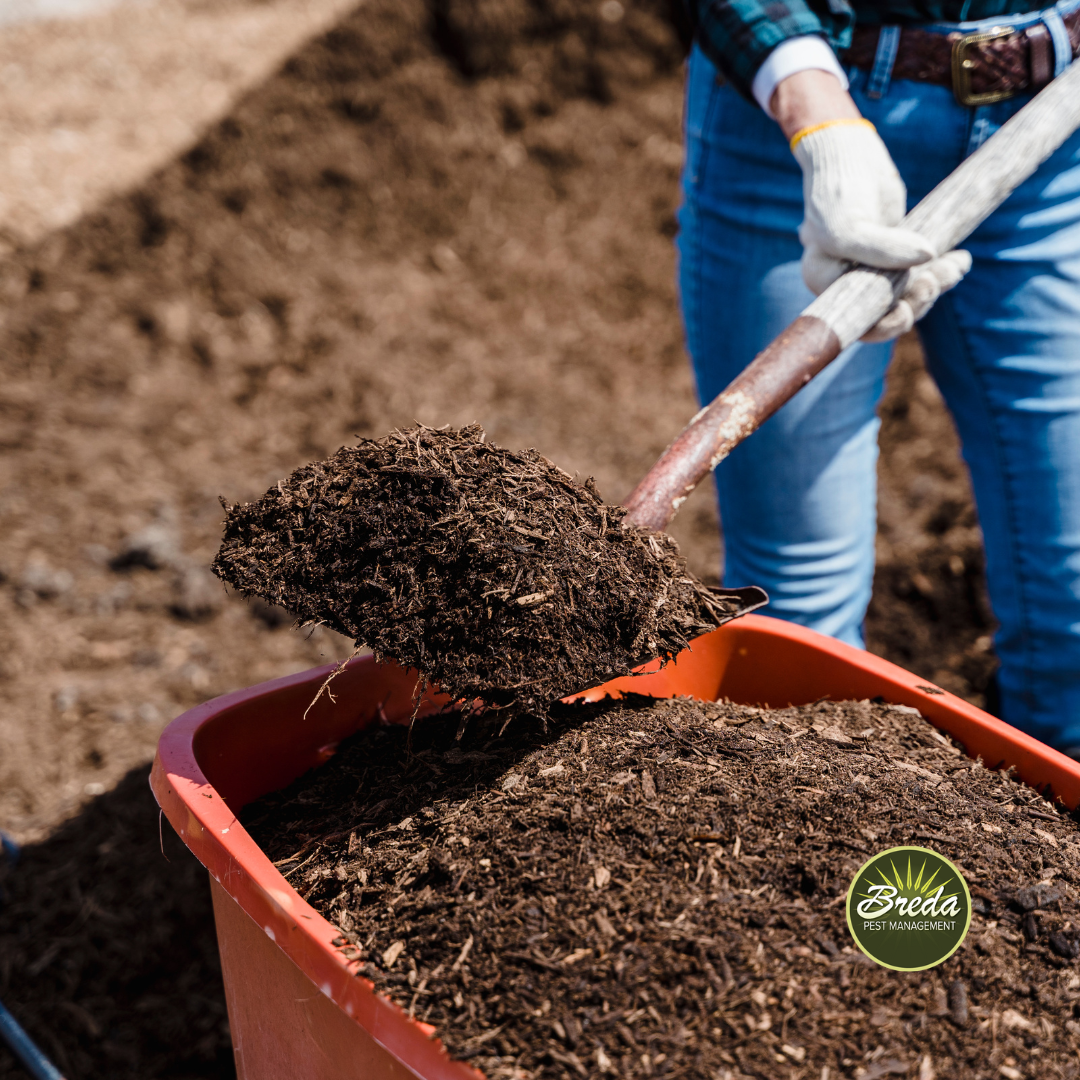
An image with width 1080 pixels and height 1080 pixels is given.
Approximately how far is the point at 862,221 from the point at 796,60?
27 centimetres

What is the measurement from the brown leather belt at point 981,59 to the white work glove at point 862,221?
12cm

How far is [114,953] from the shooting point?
1817 millimetres

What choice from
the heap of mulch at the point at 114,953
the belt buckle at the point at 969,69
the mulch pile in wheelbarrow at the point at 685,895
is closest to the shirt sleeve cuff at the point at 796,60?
the belt buckle at the point at 969,69

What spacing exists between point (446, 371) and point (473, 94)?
6.08ft

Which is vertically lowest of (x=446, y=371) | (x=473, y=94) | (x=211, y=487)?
(x=211, y=487)

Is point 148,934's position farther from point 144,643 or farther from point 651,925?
point 651,925

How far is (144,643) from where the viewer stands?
2.68m

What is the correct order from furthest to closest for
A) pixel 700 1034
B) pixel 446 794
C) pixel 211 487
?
pixel 211 487
pixel 446 794
pixel 700 1034

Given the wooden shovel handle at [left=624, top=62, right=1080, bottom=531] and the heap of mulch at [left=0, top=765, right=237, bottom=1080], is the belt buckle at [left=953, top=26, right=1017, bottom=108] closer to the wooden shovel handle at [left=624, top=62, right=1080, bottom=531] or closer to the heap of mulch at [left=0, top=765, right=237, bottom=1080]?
the wooden shovel handle at [left=624, top=62, right=1080, bottom=531]

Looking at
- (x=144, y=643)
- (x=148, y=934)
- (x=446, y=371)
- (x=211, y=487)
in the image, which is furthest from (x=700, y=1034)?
(x=446, y=371)

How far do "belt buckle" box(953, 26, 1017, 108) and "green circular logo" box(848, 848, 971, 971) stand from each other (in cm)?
116

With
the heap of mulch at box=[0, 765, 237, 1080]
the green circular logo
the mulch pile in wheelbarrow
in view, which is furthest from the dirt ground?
the green circular logo

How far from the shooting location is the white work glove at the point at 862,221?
1.38 m

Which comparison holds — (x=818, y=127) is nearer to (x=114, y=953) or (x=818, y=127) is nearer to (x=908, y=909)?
(x=908, y=909)
